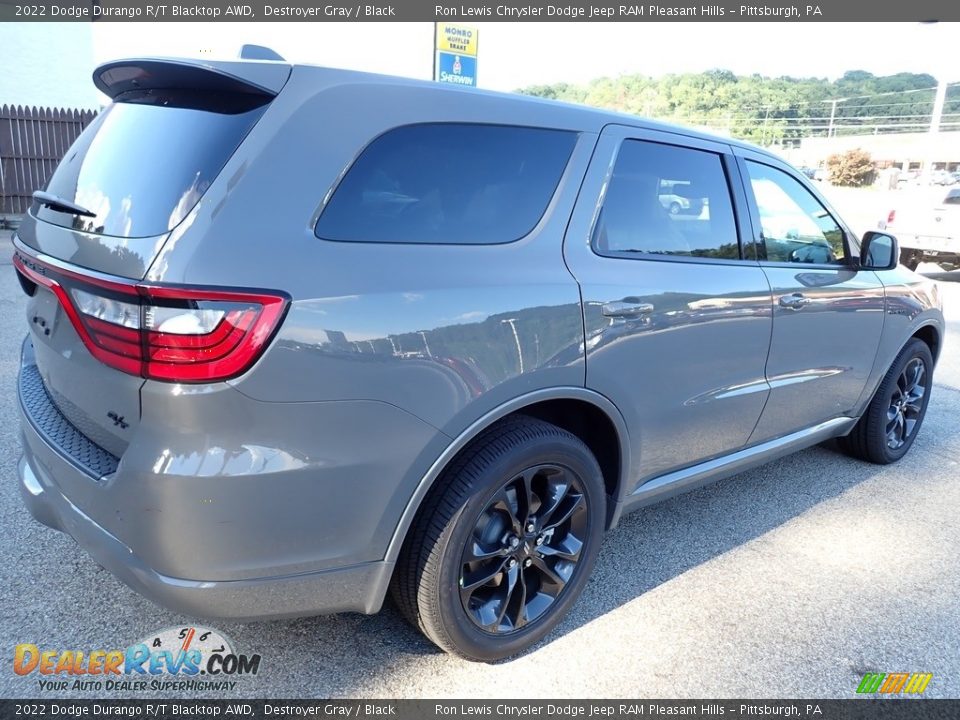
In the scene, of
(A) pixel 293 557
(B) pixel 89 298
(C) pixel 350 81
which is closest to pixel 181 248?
(B) pixel 89 298

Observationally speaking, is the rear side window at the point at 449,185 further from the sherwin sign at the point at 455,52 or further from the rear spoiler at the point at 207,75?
the sherwin sign at the point at 455,52

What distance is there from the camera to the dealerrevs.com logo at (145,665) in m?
2.28

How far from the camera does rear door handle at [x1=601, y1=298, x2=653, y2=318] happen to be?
249 centimetres

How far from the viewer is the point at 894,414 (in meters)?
4.39

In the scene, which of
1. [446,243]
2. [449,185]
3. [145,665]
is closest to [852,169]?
[449,185]

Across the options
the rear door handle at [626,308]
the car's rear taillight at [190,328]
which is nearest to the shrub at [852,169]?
the rear door handle at [626,308]

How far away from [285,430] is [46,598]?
153 cm

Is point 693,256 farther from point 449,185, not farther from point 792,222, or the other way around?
point 449,185

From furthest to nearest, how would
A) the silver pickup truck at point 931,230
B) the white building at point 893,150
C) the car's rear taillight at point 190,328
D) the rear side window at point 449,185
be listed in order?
the white building at point 893,150 → the silver pickup truck at point 931,230 → the rear side window at point 449,185 → the car's rear taillight at point 190,328

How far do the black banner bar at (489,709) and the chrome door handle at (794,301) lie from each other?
1.63 metres

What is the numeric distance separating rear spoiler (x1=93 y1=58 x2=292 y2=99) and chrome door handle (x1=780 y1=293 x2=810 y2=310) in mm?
2354

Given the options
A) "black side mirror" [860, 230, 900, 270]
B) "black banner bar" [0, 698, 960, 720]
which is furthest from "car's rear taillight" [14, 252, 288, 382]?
"black side mirror" [860, 230, 900, 270]

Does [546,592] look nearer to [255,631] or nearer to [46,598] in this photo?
[255,631]

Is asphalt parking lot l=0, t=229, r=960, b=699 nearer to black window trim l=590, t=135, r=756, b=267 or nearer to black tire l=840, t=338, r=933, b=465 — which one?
black tire l=840, t=338, r=933, b=465
